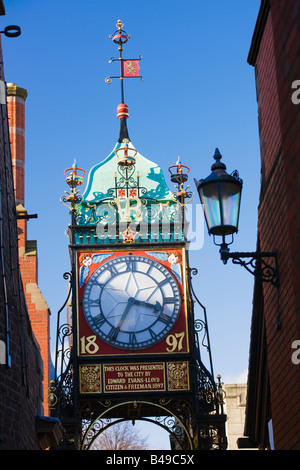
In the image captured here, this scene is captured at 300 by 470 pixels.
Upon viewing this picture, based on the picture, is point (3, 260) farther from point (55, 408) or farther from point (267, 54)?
point (55, 408)

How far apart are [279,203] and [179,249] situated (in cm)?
707

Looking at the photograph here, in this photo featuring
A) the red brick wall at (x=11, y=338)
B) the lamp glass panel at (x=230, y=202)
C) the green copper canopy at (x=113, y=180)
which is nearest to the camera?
the lamp glass panel at (x=230, y=202)

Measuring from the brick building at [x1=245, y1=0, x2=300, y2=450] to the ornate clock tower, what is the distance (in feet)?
12.9

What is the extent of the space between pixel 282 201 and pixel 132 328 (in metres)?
6.94

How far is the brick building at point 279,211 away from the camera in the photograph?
7695mm

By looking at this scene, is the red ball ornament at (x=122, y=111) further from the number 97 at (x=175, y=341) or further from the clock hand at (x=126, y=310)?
the number 97 at (x=175, y=341)

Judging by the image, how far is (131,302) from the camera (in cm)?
1498

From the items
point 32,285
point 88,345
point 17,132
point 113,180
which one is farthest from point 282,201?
point 17,132

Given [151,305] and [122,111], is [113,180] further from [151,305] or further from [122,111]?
[151,305]

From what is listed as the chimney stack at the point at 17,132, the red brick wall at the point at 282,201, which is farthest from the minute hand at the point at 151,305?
the chimney stack at the point at 17,132

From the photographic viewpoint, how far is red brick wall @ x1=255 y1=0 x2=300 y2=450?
7.66 metres

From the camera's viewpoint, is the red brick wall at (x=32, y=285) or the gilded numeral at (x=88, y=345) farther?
the red brick wall at (x=32, y=285)

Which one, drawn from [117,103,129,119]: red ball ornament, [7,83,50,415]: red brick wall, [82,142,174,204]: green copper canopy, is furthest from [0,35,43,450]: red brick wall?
[7,83,50,415]: red brick wall
